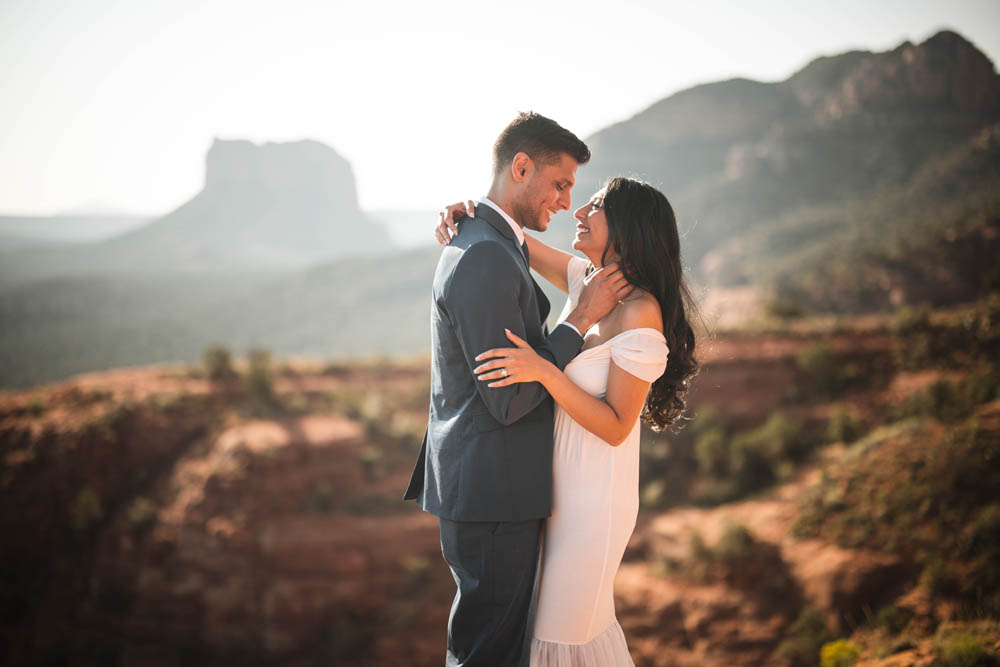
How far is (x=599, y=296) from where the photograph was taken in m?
2.66

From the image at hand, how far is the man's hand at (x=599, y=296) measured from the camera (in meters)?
2.61

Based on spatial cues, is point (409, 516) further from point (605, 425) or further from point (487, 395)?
point (487, 395)

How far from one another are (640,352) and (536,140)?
111cm

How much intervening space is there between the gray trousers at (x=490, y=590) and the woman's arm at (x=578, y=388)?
536 millimetres

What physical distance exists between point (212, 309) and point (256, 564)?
164 feet

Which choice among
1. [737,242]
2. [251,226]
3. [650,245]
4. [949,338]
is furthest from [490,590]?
[251,226]

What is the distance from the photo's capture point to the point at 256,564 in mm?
10086

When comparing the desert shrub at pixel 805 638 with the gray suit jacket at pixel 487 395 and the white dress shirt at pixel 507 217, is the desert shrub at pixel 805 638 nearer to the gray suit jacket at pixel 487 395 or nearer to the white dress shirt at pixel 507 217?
the gray suit jacket at pixel 487 395

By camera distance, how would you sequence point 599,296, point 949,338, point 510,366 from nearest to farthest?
1. point 510,366
2. point 599,296
3. point 949,338

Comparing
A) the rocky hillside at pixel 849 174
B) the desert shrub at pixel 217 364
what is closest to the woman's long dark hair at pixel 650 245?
the rocky hillside at pixel 849 174

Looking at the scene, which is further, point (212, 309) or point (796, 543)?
point (212, 309)

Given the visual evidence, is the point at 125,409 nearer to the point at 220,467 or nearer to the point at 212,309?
the point at 220,467

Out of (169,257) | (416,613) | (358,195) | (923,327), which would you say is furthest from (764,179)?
(358,195)

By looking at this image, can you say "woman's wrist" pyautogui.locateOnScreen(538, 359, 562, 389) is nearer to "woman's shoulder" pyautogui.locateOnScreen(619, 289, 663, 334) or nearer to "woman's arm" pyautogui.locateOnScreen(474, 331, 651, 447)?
"woman's arm" pyautogui.locateOnScreen(474, 331, 651, 447)
